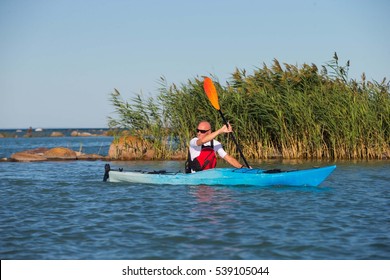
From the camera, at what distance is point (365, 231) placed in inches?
293

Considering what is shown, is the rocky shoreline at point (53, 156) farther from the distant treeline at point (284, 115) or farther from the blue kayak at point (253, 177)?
the blue kayak at point (253, 177)

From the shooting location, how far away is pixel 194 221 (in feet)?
27.1

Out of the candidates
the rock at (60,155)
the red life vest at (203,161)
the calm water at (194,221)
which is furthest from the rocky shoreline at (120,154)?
the red life vest at (203,161)

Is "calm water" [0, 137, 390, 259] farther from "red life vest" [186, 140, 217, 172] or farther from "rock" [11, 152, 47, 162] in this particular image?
"rock" [11, 152, 47, 162]

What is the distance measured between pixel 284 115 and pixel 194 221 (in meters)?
10.6

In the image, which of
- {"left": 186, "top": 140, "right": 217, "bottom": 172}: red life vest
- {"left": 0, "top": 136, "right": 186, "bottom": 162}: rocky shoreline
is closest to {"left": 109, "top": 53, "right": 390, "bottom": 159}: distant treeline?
{"left": 0, "top": 136, "right": 186, "bottom": 162}: rocky shoreline

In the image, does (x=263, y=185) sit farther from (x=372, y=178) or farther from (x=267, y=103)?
(x=267, y=103)

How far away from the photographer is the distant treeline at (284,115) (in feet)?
58.4

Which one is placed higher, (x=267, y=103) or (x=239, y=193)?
(x=267, y=103)

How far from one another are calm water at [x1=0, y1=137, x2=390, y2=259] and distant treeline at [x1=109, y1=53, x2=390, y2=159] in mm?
4557

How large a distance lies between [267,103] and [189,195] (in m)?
8.20

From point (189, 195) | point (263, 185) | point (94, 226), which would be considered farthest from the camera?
point (263, 185)
